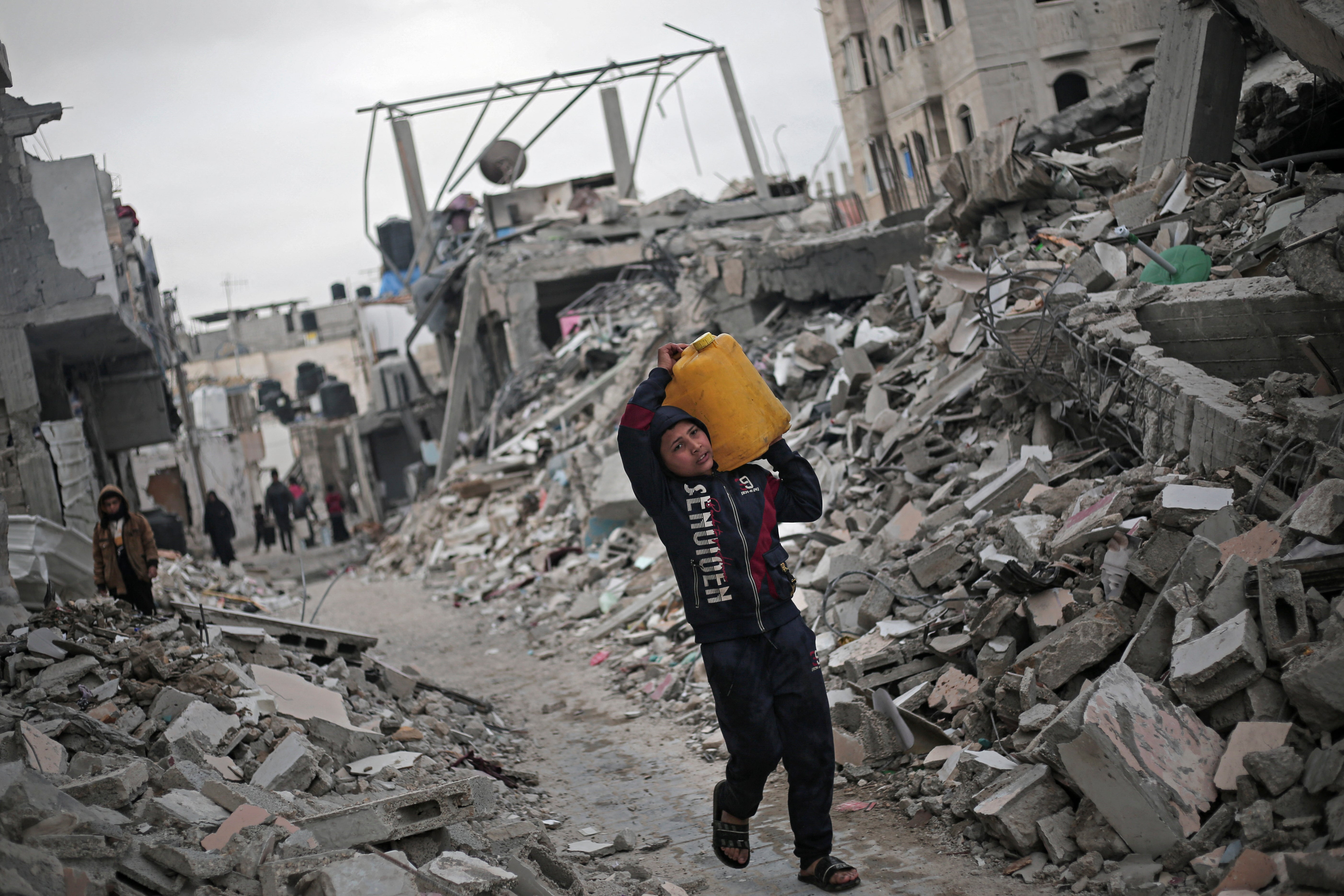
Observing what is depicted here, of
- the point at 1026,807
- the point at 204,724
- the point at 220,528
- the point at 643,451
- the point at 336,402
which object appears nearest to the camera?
the point at 1026,807

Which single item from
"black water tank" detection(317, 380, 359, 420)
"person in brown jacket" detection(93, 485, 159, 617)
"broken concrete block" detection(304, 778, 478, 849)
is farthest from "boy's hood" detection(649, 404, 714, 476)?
"black water tank" detection(317, 380, 359, 420)

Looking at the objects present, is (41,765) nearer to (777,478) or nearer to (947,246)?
(777,478)

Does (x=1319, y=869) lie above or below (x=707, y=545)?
below

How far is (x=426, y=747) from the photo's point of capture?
5383mm

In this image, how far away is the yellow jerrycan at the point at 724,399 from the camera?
3.44m

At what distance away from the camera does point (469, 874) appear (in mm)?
3119

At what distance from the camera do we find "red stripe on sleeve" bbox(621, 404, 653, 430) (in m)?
3.39

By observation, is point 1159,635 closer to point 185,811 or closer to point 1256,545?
point 1256,545

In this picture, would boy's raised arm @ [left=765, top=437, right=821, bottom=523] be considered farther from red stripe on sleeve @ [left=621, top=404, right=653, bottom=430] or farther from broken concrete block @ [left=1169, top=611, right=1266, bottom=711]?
broken concrete block @ [left=1169, top=611, right=1266, bottom=711]

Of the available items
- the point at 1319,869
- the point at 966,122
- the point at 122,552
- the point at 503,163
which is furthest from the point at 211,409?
the point at 1319,869

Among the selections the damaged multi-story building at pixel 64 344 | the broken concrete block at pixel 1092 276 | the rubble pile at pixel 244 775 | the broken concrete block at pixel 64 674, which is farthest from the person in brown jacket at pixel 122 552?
the broken concrete block at pixel 1092 276

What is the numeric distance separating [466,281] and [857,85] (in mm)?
13978

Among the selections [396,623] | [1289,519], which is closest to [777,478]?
[1289,519]

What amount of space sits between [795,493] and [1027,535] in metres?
1.67
